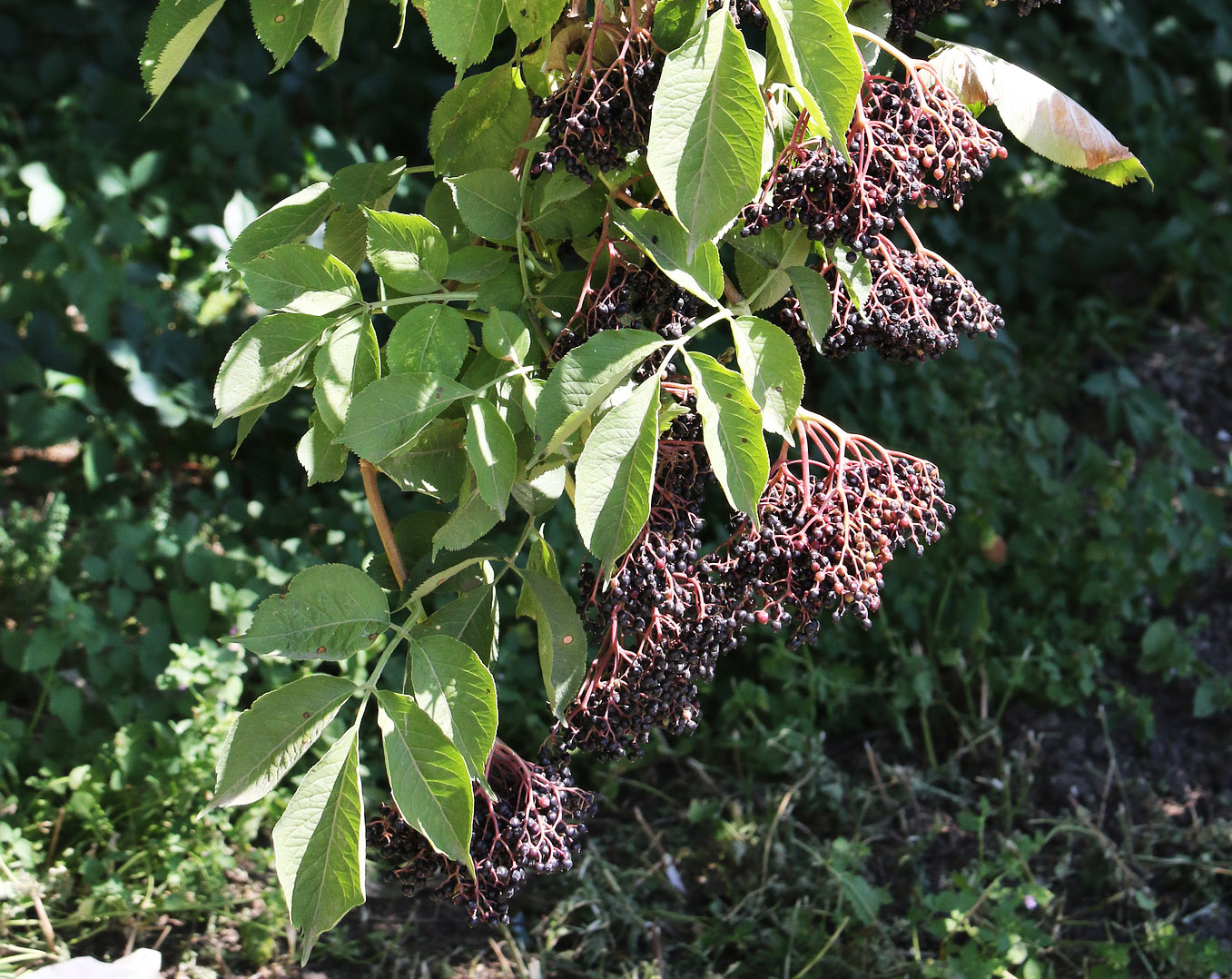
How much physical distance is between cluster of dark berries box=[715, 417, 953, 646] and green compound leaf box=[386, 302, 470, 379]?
274mm

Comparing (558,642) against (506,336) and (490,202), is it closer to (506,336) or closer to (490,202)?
(506,336)

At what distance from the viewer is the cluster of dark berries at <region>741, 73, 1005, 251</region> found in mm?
863

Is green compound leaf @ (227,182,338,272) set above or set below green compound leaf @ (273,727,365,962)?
above

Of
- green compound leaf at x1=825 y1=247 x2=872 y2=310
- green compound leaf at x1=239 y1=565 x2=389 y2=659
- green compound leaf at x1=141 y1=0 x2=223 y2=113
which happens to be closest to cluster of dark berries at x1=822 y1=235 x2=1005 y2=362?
green compound leaf at x1=825 y1=247 x2=872 y2=310

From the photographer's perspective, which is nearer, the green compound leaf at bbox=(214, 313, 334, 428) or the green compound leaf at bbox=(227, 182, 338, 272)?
the green compound leaf at bbox=(214, 313, 334, 428)

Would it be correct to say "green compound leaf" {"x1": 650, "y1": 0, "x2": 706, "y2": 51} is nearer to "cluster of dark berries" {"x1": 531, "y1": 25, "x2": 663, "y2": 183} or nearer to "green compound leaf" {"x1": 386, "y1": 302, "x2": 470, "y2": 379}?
"cluster of dark berries" {"x1": 531, "y1": 25, "x2": 663, "y2": 183}

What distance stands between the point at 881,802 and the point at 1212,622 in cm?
98

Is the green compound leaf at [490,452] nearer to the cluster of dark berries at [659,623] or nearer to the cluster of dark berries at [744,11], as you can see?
the cluster of dark berries at [659,623]

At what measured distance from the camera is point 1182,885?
2.05 meters

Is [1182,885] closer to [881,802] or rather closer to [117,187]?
[881,802]

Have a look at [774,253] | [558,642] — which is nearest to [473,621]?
[558,642]

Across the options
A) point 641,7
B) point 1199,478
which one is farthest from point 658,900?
point 1199,478

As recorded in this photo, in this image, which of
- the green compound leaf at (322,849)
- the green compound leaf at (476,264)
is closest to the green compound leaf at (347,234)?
the green compound leaf at (476,264)

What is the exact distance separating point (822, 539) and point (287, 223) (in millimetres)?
540
